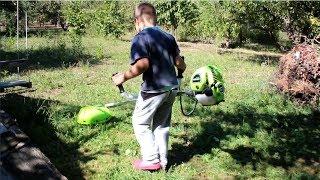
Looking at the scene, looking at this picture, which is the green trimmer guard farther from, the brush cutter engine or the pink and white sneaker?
the brush cutter engine

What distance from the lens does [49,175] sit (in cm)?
479

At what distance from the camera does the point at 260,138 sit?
7.13m

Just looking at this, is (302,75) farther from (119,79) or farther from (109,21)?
(109,21)

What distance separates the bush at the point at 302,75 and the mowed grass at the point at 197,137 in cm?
29

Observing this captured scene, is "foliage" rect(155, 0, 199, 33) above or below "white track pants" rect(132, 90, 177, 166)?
above

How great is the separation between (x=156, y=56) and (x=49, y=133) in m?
2.80

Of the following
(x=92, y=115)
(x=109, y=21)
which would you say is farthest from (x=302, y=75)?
(x=109, y=21)

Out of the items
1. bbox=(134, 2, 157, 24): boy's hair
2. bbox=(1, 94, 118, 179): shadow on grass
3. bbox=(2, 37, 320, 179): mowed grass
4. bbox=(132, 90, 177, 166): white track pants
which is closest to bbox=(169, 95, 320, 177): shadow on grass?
bbox=(2, 37, 320, 179): mowed grass

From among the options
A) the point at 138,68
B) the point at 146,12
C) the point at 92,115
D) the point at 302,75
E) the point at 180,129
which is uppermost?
the point at 146,12

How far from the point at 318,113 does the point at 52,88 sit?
21.4 ft

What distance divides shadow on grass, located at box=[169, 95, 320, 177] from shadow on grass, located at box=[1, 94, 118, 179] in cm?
141

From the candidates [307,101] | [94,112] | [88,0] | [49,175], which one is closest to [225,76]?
[307,101]

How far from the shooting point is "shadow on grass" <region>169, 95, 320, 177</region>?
20.7 ft

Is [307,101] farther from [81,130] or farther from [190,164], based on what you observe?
[81,130]
